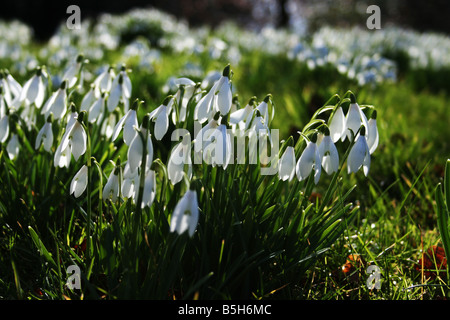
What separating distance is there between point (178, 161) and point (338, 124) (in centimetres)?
52

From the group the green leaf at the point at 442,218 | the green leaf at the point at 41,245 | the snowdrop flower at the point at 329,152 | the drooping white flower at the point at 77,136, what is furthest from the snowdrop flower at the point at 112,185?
the green leaf at the point at 442,218

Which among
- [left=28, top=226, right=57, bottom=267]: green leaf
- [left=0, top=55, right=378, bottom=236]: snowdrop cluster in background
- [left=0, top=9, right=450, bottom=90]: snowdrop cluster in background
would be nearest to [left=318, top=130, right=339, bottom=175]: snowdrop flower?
[left=0, top=55, right=378, bottom=236]: snowdrop cluster in background

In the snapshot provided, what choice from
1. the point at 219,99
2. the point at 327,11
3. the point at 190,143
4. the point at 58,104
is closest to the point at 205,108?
the point at 219,99

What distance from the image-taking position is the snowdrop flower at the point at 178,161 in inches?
50.8

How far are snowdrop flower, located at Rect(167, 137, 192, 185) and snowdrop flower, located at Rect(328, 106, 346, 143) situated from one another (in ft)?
1.52

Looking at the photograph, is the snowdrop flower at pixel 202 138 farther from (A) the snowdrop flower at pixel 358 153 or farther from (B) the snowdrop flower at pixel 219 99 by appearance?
(A) the snowdrop flower at pixel 358 153

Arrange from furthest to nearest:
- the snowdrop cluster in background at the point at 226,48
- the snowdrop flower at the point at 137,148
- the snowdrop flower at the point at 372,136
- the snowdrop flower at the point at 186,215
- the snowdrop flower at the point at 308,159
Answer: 1. the snowdrop cluster in background at the point at 226,48
2. the snowdrop flower at the point at 372,136
3. the snowdrop flower at the point at 308,159
4. the snowdrop flower at the point at 137,148
5. the snowdrop flower at the point at 186,215

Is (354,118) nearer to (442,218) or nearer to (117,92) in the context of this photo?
(442,218)

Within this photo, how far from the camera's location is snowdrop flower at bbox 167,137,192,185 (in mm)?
1289

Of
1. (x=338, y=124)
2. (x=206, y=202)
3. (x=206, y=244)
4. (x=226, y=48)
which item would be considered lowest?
(x=206, y=244)

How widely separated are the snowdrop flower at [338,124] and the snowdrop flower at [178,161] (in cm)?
46

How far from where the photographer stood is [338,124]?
57.9 inches

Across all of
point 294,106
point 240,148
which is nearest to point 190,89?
point 240,148
